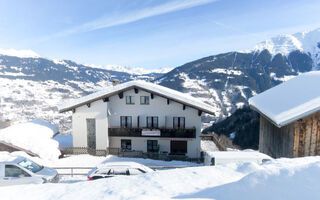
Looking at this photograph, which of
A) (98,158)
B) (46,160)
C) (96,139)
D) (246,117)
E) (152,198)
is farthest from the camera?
(246,117)

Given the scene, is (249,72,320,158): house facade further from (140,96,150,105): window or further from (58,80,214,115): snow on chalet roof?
(140,96,150,105): window

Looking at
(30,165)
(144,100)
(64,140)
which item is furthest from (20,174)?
(64,140)

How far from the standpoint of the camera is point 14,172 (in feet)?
34.4

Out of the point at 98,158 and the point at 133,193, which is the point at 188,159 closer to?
the point at 98,158

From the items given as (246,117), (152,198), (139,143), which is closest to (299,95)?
(152,198)

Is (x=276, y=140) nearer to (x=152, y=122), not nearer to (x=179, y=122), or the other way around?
(x=179, y=122)

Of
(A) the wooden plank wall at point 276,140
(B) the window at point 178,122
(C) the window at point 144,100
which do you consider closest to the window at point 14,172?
(C) the window at point 144,100

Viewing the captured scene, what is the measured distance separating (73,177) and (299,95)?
16773 mm

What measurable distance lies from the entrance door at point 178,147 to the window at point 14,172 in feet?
50.9

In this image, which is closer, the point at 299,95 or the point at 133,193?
the point at 133,193

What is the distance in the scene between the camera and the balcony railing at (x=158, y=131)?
2248 cm

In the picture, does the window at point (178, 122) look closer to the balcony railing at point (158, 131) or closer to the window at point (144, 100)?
the balcony railing at point (158, 131)

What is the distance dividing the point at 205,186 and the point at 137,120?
56.0ft

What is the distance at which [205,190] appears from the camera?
6.64 meters
